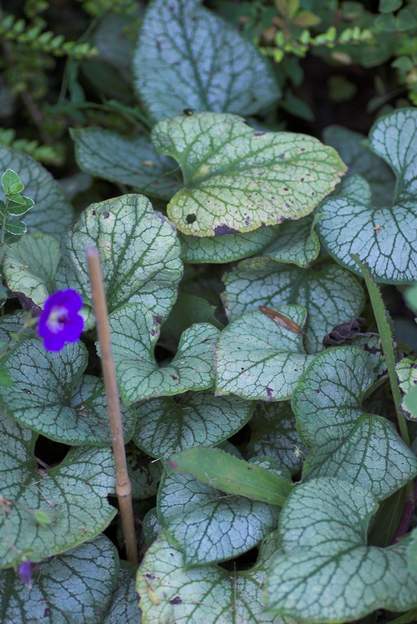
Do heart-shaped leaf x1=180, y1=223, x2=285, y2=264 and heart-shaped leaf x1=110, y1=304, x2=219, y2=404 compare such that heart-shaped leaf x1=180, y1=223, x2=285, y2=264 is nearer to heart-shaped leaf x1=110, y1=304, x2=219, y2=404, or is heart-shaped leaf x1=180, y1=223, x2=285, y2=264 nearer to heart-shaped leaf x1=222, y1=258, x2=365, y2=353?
heart-shaped leaf x1=222, y1=258, x2=365, y2=353

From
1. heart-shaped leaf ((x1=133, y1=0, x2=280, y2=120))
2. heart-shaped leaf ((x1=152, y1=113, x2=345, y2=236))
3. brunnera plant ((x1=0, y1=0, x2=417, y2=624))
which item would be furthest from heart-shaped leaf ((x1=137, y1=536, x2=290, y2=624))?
heart-shaped leaf ((x1=133, y1=0, x2=280, y2=120))

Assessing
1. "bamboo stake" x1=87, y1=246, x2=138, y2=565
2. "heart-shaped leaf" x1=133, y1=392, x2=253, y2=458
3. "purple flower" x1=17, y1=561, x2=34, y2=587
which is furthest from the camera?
"heart-shaped leaf" x1=133, y1=392, x2=253, y2=458

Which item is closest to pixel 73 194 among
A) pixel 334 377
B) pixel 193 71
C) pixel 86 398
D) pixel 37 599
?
pixel 193 71

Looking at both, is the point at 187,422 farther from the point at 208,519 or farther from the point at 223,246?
the point at 223,246

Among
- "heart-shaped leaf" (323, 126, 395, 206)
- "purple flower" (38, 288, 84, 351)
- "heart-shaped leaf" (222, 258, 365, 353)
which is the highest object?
"purple flower" (38, 288, 84, 351)

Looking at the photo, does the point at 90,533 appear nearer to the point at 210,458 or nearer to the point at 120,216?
the point at 210,458
